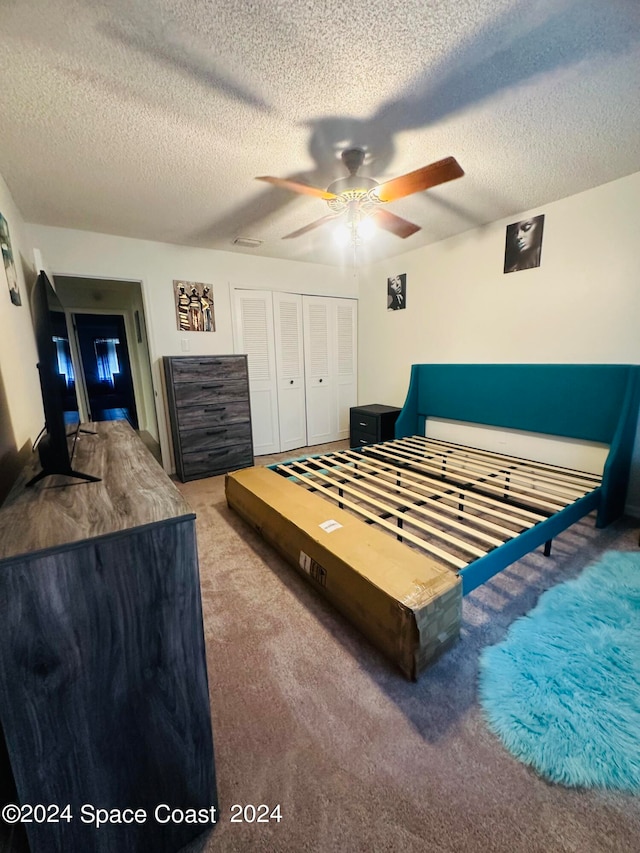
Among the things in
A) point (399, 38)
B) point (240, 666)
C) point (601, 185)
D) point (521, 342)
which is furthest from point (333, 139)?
point (240, 666)

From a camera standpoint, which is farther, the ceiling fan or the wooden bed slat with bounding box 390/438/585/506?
the wooden bed slat with bounding box 390/438/585/506

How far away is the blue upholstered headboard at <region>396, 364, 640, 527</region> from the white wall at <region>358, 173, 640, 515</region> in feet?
0.50

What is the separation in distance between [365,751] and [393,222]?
2.74 meters

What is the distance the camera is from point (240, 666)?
140cm

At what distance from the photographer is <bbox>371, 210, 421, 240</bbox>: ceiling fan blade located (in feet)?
7.37

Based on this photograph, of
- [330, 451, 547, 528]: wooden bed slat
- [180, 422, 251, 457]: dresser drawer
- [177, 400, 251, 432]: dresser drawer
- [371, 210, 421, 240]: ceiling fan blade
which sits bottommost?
[330, 451, 547, 528]: wooden bed slat

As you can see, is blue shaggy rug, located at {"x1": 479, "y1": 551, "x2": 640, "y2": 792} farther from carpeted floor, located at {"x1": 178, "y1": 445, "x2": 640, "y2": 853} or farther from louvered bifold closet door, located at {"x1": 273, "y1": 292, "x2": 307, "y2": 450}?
louvered bifold closet door, located at {"x1": 273, "y1": 292, "x2": 307, "y2": 450}

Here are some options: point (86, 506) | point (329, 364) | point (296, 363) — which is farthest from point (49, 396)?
point (329, 364)

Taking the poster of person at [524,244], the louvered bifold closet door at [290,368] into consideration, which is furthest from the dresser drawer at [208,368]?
the poster of person at [524,244]

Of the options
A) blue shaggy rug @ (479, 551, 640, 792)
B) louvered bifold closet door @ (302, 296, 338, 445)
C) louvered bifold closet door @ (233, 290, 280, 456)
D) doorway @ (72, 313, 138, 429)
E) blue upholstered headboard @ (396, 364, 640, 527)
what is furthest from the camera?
doorway @ (72, 313, 138, 429)

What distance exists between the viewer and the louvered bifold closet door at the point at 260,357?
153 inches

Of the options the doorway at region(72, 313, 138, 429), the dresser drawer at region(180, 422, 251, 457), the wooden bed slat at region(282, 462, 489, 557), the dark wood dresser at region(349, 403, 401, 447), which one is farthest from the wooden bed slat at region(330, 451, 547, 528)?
the doorway at region(72, 313, 138, 429)

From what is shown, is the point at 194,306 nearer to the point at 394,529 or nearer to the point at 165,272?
the point at 165,272

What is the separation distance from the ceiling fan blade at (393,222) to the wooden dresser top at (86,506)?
82.1 inches
